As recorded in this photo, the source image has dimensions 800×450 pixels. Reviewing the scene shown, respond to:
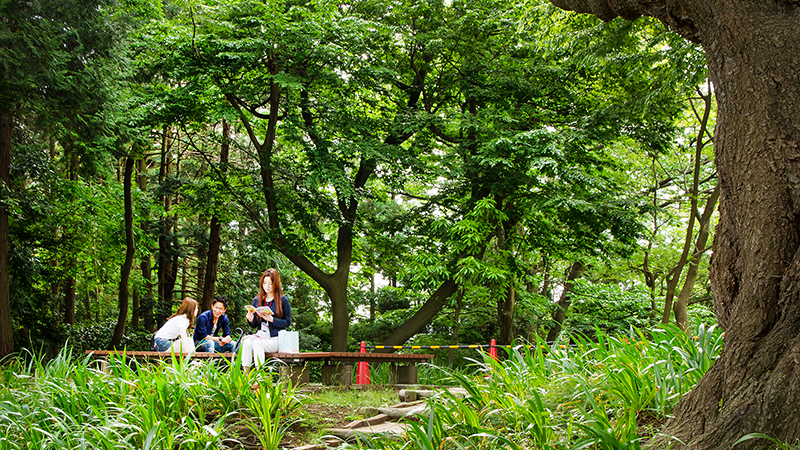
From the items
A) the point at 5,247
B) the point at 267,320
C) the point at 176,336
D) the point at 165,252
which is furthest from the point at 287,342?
the point at 165,252

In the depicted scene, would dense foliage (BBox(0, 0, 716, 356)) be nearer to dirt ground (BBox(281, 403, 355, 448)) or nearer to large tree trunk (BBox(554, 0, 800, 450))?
large tree trunk (BBox(554, 0, 800, 450))

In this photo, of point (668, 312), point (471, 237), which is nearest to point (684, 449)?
point (668, 312)

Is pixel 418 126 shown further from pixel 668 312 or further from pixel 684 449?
pixel 684 449

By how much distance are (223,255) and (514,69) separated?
11.2 metres

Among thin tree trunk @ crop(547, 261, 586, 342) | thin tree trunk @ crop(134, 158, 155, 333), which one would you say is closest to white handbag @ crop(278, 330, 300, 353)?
thin tree trunk @ crop(547, 261, 586, 342)

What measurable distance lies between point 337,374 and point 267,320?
8.39 feet

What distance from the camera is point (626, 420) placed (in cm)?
293

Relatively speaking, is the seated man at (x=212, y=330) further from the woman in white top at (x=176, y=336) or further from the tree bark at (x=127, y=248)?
the tree bark at (x=127, y=248)

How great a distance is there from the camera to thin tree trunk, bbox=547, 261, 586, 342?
1452cm

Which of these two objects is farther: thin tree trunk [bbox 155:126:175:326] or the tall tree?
thin tree trunk [bbox 155:126:175:326]

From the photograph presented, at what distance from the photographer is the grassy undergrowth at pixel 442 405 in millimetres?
3049

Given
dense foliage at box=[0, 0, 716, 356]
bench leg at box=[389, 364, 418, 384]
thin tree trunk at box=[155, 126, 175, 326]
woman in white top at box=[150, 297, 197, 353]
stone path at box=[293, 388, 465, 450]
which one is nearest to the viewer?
stone path at box=[293, 388, 465, 450]

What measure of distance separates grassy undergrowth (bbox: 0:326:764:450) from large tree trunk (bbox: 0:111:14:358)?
5240 millimetres

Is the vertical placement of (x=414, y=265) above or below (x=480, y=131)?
below
